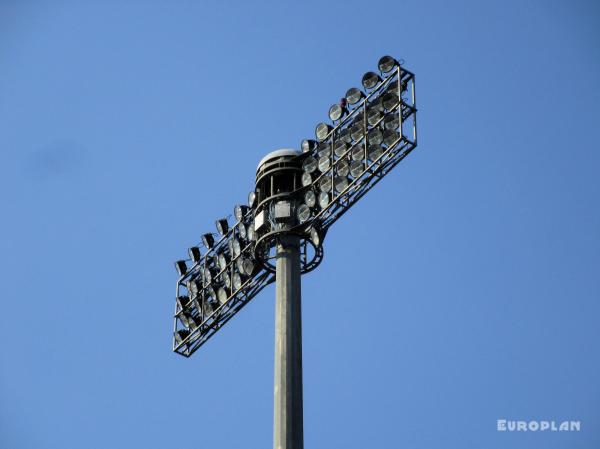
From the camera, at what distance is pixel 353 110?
49.8 m

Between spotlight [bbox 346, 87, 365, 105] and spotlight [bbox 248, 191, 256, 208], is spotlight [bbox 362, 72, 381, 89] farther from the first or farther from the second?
spotlight [bbox 248, 191, 256, 208]

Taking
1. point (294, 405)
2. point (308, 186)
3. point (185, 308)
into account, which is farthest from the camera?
→ point (185, 308)

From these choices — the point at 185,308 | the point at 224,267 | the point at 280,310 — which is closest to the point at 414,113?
the point at 280,310

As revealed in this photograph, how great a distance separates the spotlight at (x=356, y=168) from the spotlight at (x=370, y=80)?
3019mm

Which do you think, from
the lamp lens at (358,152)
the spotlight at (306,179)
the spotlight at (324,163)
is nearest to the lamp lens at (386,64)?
the lamp lens at (358,152)

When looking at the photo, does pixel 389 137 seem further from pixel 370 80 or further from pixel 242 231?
pixel 242 231

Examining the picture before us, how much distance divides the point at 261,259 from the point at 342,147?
5.83m

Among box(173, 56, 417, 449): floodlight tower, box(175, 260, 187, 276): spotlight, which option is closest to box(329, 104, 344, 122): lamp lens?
box(173, 56, 417, 449): floodlight tower

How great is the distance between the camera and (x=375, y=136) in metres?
48.3

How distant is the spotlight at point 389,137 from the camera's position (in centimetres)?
4762

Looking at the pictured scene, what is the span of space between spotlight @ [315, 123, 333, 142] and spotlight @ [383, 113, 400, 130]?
2.98m

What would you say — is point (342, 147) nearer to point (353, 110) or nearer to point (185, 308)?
point (353, 110)

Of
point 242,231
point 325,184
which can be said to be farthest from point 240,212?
point 325,184

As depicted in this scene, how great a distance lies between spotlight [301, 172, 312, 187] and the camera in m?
49.9
